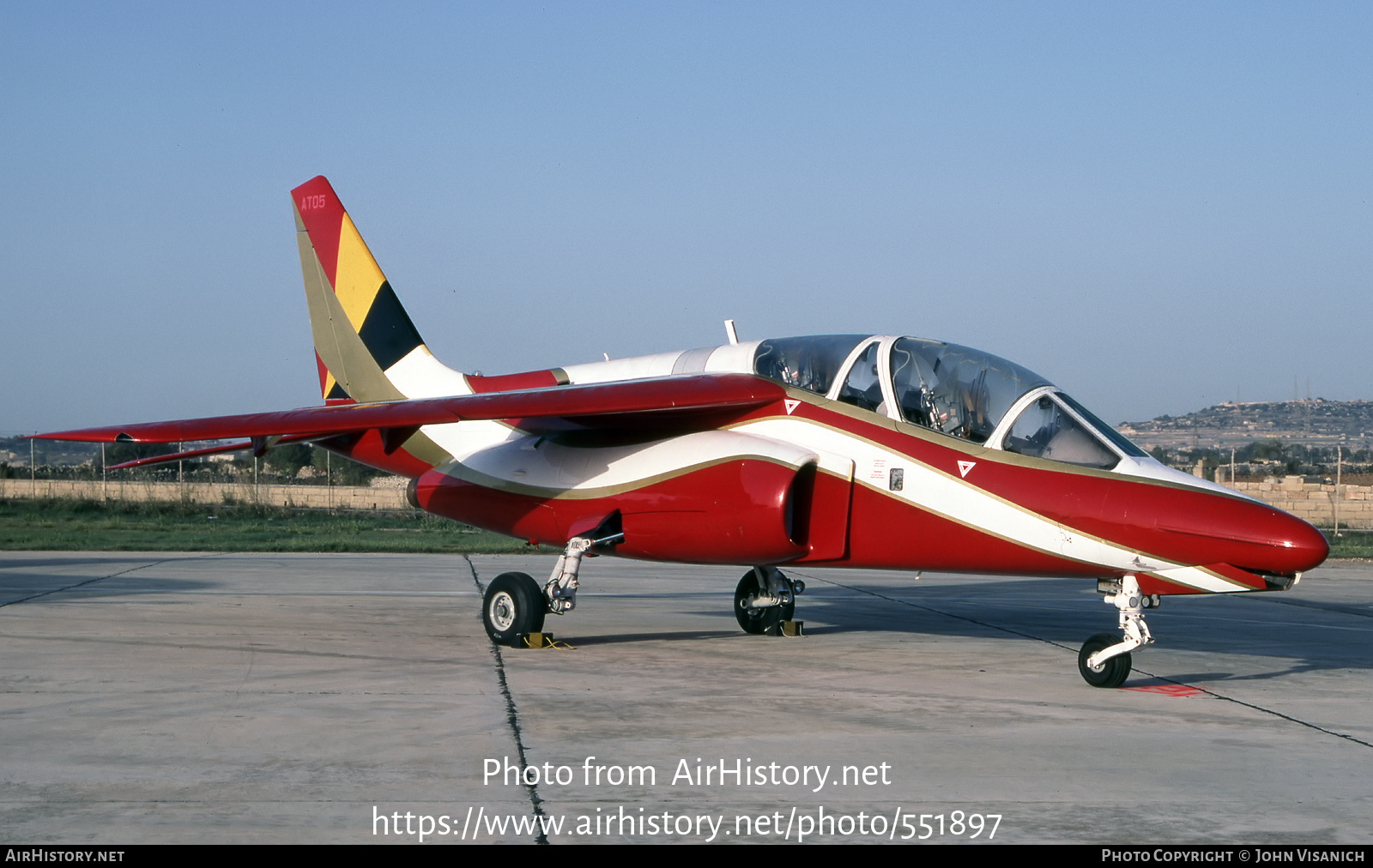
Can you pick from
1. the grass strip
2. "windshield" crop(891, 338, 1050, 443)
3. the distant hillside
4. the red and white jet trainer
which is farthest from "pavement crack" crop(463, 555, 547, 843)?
the distant hillside

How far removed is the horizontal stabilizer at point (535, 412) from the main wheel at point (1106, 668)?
333 cm

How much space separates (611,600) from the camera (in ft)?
55.5

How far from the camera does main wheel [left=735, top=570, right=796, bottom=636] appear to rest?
12992 millimetres

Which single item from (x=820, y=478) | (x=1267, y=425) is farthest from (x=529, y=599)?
(x=1267, y=425)

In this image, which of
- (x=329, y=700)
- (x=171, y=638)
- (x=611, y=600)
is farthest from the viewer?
(x=611, y=600)

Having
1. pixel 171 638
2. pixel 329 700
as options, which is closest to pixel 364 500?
pixel 171 638

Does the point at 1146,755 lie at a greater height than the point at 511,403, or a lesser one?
lesser

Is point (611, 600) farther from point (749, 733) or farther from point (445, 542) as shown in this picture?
point (445, 542)

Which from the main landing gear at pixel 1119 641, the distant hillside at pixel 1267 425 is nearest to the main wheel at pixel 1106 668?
the main landing gear at pixel 1119 641

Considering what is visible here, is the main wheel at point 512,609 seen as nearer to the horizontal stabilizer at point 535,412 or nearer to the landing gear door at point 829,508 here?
the horizontal stabilizer at point 535,412

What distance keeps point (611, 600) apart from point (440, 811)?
37.1 feet

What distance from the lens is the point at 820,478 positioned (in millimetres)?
10648

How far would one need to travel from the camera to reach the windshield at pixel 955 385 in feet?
32.7

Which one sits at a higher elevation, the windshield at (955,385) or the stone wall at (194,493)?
the windshield at (955,385)
